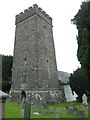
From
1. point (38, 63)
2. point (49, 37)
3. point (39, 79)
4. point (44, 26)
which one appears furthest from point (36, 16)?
point (39, 79)

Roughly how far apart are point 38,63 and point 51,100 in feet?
21.7

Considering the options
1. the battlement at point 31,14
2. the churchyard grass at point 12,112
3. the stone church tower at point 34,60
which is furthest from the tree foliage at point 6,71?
the churchyard grass at point 12,112

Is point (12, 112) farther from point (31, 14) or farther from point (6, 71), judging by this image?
point (6, 71)

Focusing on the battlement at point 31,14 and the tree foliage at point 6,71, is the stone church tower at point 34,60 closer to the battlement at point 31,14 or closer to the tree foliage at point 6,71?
the battlement at point 31,14

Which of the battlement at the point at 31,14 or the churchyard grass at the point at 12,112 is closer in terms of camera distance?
the churchyard grass at the point at 12,112

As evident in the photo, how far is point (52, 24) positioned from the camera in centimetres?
2911

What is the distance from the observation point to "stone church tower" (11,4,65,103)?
68.5 feet

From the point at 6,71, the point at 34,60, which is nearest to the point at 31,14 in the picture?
the point at 34,60

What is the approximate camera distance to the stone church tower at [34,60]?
2088 cm

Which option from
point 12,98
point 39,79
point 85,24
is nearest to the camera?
point 85,24

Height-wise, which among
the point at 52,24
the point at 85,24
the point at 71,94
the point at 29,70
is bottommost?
the point at 71,94

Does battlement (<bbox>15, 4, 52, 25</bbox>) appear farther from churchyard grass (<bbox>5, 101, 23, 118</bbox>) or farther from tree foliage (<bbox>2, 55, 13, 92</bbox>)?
churchyard grass (<bbox>5, 101, 23, 118</bbox>)

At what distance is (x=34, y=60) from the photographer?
70.7 feet

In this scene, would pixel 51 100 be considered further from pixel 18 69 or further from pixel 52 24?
pixel 52 24
